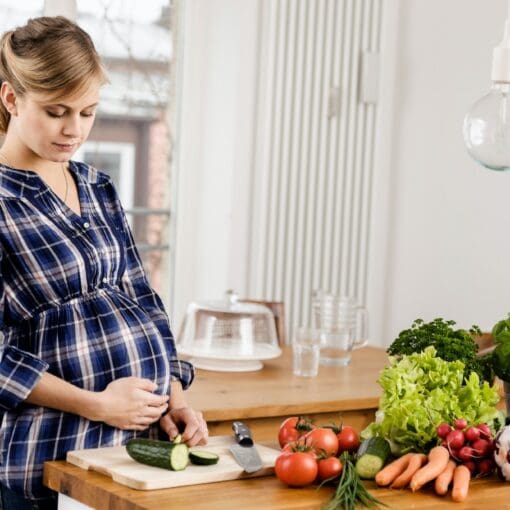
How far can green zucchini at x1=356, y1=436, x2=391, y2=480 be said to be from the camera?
199 cm

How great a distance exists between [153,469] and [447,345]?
27.8 inches

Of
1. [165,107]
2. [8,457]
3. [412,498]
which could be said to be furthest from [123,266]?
[165,107]

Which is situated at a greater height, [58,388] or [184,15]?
[184,15]

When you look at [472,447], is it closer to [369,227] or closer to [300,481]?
[300,481]

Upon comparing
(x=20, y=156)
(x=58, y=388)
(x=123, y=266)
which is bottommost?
(x=58, y=388)

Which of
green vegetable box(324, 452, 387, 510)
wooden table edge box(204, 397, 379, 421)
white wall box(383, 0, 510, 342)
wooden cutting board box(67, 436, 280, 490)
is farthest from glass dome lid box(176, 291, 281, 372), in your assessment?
white wall box(383, 0, 510, 342)

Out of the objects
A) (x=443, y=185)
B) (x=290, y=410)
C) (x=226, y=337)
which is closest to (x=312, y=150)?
(x=443, y=185)

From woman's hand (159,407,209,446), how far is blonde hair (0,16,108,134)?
2.15 ft

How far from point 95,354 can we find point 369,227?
9.45ft

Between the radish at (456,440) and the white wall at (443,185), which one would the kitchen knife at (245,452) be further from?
the white wall at (443,185)

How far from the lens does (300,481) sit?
193cm

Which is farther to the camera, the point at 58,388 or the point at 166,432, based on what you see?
the point at 166,432

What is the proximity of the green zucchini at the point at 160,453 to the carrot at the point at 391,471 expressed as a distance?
1.10ft

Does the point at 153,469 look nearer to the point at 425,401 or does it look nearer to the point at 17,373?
the point at 17,373
